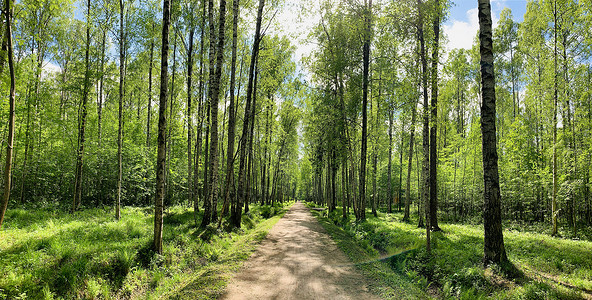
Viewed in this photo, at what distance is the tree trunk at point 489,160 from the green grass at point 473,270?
557 mm

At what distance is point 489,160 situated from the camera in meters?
6.66

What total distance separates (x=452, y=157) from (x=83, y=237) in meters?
32.7

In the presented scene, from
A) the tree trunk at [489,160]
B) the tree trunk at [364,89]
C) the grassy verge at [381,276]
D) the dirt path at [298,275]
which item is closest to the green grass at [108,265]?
the dirt path at [298,275]

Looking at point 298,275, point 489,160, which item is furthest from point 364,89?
point 298,275

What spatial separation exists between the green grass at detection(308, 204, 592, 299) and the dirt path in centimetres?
67

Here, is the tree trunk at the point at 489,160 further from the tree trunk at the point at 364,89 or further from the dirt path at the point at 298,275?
the tree trunk at the point at 364,89

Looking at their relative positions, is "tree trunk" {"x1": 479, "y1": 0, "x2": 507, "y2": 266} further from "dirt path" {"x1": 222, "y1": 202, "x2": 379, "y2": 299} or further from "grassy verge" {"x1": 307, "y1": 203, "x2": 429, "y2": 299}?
"dirt path" {"x1": 222, "y1": 202, "x2": 379, "y2": 299}

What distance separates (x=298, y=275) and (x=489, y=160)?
235 inches

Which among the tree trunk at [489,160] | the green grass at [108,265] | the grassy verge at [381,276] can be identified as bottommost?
the grassy verge at [381,276]

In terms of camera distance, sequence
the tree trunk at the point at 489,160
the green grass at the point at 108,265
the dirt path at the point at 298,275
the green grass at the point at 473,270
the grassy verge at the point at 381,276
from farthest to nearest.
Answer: the tree trunk at the point at 489,160 → the grassy verge at the point at 381,276 → the dirt path at the point at 298,275 → the green grass at the point at 473,270 → the green grass at the point at 108,265

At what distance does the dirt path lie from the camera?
5.62 metres

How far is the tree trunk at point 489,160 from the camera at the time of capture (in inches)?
253

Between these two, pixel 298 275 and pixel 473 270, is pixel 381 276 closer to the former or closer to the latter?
pixel 473 270

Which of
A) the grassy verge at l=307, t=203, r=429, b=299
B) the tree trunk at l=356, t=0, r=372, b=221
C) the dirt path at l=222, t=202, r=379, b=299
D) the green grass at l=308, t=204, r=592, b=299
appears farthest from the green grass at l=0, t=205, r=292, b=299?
the tree trunk at l=356, t=0, r=372, b=221
